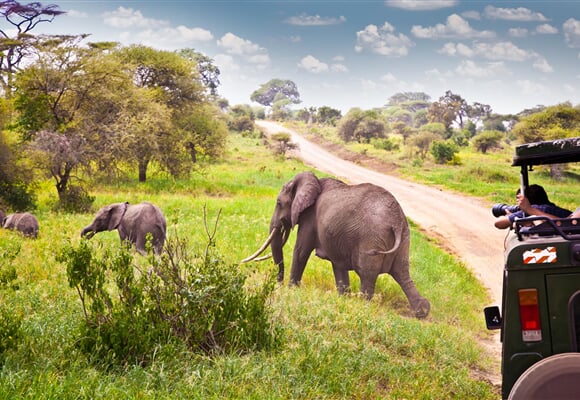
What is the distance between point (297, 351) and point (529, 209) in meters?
2.33

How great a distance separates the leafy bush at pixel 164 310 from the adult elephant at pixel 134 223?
604 centimetres

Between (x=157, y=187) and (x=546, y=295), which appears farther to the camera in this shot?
(x=157, y=187)

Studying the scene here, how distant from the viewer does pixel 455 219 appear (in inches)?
715

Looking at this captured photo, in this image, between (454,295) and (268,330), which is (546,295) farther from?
(454,295)

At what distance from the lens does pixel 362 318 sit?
758cm

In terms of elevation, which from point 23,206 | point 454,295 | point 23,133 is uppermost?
point 23,133

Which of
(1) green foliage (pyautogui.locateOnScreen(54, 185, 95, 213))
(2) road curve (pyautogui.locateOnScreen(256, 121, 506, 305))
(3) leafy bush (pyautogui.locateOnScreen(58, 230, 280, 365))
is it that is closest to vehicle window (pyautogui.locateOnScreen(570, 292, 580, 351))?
(3) leafy bush (pyautogui.locateOnScreen(58, 230, 280, 365))

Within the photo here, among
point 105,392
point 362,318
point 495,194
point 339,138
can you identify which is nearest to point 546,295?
point 105,392

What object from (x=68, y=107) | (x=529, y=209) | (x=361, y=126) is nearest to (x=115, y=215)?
(x=68, y=107)

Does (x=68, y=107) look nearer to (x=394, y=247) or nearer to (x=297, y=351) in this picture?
(x=394, y=247)

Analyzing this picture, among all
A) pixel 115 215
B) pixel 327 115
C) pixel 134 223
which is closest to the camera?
pixel 134 223

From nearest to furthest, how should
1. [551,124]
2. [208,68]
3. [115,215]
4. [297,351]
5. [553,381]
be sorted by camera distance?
[553,381], [297,351], [115,215], [551,124], [208,68]

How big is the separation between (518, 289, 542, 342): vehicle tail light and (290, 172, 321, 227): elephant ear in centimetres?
608

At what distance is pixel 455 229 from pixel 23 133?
1070cm
